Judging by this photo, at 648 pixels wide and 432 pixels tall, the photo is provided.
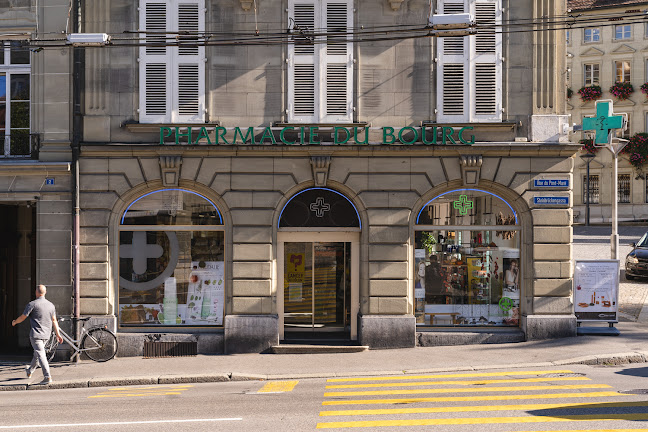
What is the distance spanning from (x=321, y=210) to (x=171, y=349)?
4.77 m

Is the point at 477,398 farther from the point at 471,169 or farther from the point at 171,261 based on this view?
the point at 171,261

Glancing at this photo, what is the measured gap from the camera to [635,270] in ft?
78.0

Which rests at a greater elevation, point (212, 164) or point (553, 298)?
point (212, 164)

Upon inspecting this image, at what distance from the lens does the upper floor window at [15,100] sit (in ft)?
53.9

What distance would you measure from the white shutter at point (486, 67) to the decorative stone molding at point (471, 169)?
0.95 m

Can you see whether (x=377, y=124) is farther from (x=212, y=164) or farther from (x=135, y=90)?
(x=135, y=90)

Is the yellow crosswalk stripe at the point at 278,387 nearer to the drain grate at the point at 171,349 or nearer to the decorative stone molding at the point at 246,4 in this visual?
the drain grate at the point at 171,349

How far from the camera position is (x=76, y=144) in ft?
52.5

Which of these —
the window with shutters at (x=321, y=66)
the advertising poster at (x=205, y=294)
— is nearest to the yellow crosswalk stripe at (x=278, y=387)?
the advertising poster at (x=205, y=294)

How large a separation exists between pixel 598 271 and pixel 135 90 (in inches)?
456

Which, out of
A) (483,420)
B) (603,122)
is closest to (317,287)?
(603,122)

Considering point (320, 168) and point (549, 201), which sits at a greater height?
point (320, 168)

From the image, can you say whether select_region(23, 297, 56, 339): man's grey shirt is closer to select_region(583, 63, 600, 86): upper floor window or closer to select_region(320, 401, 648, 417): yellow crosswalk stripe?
select_region(320, 401, 648, 417): yellow crosswalk stripe

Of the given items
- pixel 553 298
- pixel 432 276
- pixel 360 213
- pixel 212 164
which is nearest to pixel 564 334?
pixel 553 298
